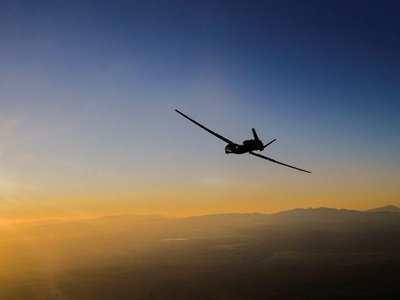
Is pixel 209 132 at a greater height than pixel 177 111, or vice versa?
pixel 177 111

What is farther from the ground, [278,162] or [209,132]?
[209,132]

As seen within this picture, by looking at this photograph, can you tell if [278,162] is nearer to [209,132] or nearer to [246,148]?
[246,148]

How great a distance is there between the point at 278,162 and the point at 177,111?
1683 centimetres

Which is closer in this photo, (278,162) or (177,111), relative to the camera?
(177,111)

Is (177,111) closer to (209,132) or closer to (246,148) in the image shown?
(209,132)

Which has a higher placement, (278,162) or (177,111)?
(177,111)

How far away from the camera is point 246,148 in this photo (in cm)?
4612

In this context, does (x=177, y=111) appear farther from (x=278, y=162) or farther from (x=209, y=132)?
(x=278, y=162)

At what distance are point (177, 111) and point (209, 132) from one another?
5.15m

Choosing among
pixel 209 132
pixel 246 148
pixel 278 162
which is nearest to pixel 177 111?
pixel 209 132

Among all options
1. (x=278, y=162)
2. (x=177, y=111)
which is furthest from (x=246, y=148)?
(x=177, y=111)

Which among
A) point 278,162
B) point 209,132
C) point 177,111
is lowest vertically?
point 278,162

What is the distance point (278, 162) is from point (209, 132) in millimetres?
11895

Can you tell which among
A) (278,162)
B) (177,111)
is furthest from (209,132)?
(278,162)
